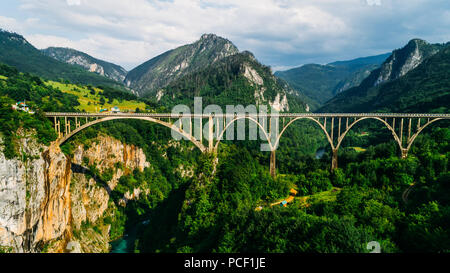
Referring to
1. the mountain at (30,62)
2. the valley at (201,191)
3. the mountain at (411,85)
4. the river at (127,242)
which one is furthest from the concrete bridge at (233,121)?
the mountain at (30,62)

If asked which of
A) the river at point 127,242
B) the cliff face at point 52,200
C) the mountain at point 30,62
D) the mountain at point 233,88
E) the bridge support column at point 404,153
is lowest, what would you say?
the river at point 127,242

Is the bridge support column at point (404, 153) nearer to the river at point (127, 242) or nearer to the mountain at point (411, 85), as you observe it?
the mountain at point (411, 85)

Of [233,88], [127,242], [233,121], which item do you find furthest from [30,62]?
[233,121]

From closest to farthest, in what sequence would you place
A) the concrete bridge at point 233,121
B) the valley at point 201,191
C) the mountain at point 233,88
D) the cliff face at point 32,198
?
the valley at point 201,191 → the cliff face at point 32,198 → the concrete bridge at point 233,121 → the mountain at point 233,88

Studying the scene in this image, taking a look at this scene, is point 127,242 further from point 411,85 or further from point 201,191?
point 411,85

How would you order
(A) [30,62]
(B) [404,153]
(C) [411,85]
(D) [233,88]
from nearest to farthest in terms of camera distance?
(B) [404,153], (C) [411,85], (D) [233,88], (A) [30,62]

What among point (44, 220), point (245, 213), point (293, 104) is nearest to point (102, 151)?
point (44, 220)

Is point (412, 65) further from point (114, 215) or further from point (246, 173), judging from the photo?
point (114, 215)
